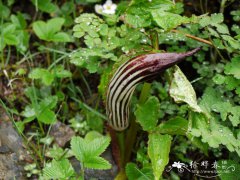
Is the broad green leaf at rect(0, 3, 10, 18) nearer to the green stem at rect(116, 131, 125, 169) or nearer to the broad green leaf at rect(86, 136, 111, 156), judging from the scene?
the green stem at rect(116, 131, 125, 169)

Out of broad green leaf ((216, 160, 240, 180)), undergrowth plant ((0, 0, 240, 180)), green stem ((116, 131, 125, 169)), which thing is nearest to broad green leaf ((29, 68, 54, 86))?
undergrowth plant ((0, 0, 240, 180))

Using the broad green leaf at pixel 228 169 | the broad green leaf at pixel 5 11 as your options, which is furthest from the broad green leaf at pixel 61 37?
the broad green leaf at pixel 228 169

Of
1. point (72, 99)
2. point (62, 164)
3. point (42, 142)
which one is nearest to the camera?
point (62, 164)

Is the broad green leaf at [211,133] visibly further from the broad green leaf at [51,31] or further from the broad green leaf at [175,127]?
the broad green leaf at [51,31]

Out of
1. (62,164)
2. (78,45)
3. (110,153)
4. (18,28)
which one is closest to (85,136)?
(110,153)

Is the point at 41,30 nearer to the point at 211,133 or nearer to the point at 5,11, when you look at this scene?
the point at 5,11

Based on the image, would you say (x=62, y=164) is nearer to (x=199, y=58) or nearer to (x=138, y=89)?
(x=138, y=89)
